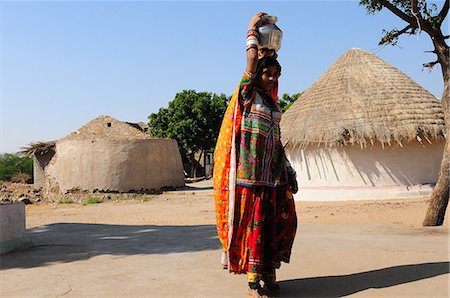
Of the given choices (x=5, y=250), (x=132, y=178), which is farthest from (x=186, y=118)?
(x=5, y=250)

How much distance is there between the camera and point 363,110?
14.1 meters

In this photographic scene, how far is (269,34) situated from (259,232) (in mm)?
1461

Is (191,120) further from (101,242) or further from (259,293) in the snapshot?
(259,293)

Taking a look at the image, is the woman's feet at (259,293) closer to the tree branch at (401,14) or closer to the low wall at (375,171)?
the tree branch at (401,14)

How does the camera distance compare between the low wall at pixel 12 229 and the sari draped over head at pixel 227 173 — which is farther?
the low wall at pixel 12 229

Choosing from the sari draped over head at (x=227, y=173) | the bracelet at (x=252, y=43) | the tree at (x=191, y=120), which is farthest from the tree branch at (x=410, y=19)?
the tree at (x=191, y=120)

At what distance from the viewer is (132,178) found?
1894 cm

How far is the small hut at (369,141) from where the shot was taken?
1368 cm

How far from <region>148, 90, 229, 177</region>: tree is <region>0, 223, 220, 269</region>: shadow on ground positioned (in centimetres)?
2611

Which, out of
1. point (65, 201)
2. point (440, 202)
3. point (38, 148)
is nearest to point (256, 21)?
point (440, 202)

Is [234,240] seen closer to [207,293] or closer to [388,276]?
[207,293]

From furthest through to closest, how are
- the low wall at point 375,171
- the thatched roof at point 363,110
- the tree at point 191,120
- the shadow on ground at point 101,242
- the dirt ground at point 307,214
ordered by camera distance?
the tree at point 191,120 → the low wall at point 375,171 → the thatched roof at point 363,110 → the dirt ground at point 307,214 → the shadow on ground at point 101,242

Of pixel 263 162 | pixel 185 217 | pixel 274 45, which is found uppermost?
pixel 274 45

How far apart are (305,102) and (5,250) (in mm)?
12107
